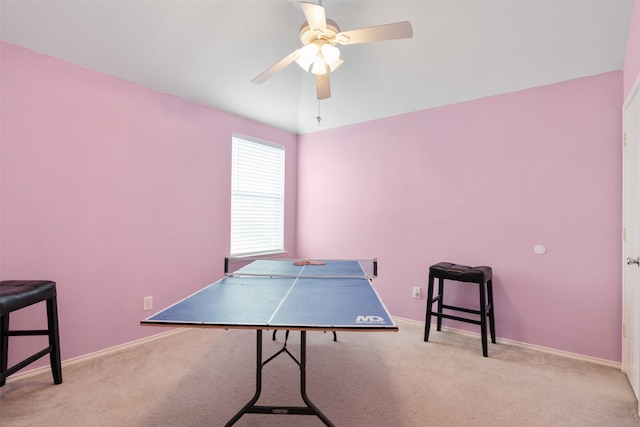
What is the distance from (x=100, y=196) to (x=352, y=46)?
2.64 m

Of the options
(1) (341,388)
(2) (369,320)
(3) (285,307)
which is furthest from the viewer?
(1) (341,388)

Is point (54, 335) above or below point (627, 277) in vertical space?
below

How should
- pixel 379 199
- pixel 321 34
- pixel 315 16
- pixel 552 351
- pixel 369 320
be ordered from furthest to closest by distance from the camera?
1. pixel 379 199
2. pixel 552 351
3. pixel 321 34
4. pixel 315 16
5. pixel 369 320

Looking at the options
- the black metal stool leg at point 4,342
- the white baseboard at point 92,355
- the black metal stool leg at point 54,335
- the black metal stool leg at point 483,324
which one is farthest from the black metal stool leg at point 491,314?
the black metal stool leg at point 4,342

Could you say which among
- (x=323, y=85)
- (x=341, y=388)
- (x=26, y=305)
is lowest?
(x=341, y=388)

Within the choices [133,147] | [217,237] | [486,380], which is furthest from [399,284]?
[133,147]

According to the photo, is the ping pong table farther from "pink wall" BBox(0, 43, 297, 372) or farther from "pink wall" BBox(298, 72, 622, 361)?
"pink wall" BBox(298, 72, 622, 361)

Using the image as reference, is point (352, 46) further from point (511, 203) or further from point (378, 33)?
point (511, 203)

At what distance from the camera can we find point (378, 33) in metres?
1.83

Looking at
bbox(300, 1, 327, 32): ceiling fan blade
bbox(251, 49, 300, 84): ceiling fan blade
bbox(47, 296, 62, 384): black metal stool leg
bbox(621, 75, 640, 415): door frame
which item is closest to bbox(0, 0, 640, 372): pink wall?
bbox(621, 75, 640, 415): door frame

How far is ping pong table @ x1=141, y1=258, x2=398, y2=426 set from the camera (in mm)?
1390

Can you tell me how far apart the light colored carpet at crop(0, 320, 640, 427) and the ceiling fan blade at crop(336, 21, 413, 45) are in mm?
2255

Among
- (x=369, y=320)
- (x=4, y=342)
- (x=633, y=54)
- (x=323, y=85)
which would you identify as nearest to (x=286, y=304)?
(x=369, y=320)

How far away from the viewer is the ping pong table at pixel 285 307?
4.56ft
